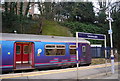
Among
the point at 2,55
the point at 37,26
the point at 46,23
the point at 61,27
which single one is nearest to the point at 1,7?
the point at 37,26

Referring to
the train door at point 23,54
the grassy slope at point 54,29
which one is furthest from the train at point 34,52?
the grassy slope at point 54,29

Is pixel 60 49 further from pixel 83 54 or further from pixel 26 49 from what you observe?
pixel 26 49

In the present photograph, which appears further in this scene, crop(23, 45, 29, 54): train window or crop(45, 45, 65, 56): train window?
crop(23, 45, 29, 54): train window

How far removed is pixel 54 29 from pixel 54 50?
49.9 feet

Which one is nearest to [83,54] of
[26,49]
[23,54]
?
[26,49]

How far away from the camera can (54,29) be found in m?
27.4

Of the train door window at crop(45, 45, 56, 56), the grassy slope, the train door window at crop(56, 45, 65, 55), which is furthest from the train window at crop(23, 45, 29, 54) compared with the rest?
the grassy slope

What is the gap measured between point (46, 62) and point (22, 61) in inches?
83.9

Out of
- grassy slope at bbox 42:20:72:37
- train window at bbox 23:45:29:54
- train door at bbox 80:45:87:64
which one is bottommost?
train door at bbox 80:45:87:64

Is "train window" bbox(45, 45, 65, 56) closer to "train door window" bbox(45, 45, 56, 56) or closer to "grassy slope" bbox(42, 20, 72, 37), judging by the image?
"train door window" bbox(45, 45, 56, 56)

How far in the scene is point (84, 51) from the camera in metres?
14.3

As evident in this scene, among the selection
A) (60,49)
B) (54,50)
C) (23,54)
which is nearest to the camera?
(54,50)

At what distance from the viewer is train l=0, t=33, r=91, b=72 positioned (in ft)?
34.4

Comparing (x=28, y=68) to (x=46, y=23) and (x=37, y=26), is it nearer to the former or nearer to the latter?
(x=37, y=26)
